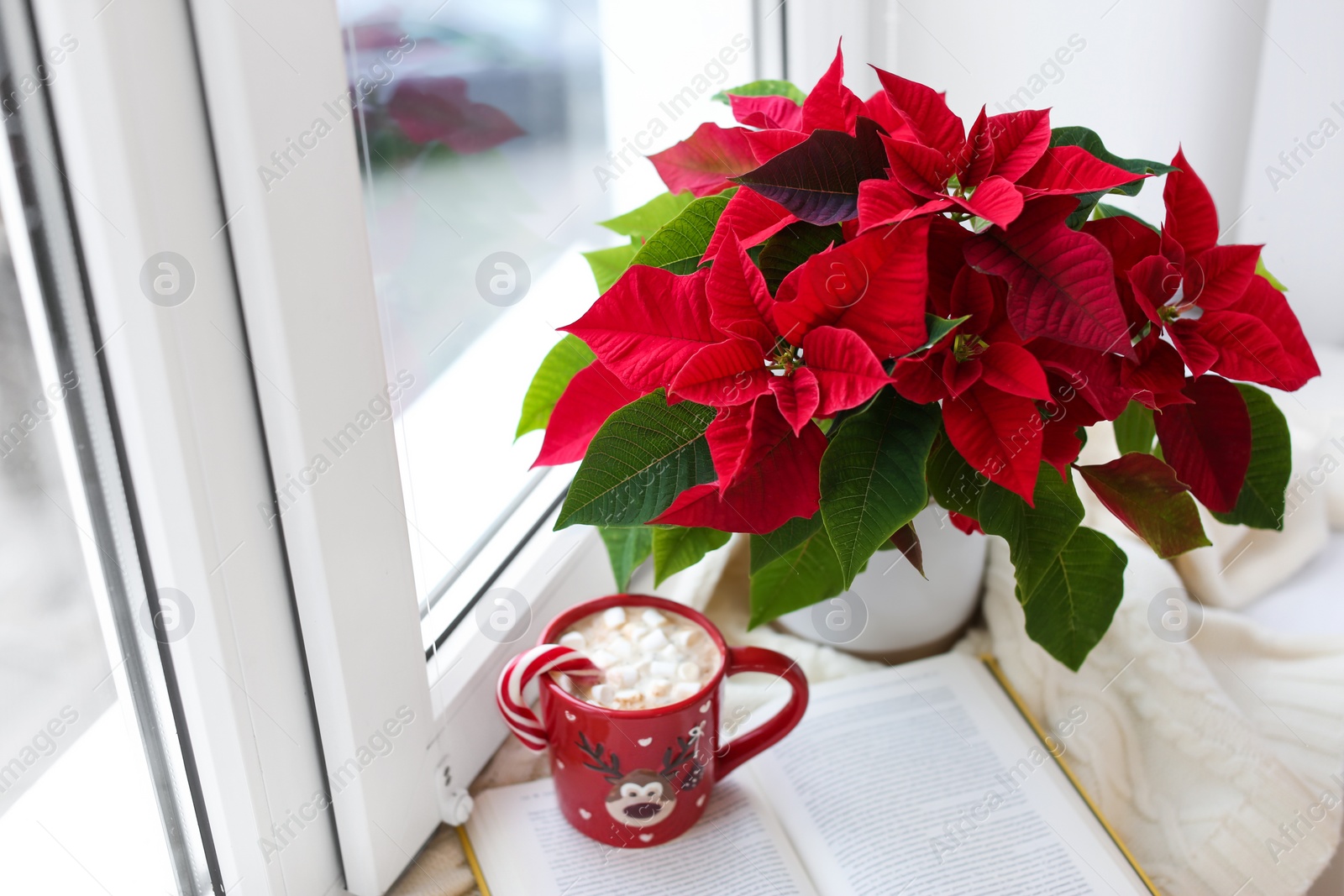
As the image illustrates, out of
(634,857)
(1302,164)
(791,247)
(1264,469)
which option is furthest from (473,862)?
(1302,164)

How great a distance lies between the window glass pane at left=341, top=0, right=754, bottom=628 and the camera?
0.69 metres

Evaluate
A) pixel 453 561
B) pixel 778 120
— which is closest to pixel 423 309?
pixel 453 561

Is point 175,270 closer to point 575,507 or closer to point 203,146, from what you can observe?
point 203,146

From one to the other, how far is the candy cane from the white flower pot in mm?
204

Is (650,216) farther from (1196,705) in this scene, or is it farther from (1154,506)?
(1196,705)

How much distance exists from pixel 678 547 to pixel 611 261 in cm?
20

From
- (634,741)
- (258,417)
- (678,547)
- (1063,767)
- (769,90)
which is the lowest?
(1063,767)

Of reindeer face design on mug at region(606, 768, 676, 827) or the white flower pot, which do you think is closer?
reindeer face design on mug at region(606, 768, 676, 827)

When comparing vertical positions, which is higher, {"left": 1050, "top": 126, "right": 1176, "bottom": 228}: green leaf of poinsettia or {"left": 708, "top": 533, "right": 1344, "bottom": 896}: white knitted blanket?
{"left": 1050, "top": 126, "right": 1176, "bottom": 228}: green leaf of poinsettia

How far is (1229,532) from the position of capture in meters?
0.84

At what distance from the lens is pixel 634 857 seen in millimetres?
647

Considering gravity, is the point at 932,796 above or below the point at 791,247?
below

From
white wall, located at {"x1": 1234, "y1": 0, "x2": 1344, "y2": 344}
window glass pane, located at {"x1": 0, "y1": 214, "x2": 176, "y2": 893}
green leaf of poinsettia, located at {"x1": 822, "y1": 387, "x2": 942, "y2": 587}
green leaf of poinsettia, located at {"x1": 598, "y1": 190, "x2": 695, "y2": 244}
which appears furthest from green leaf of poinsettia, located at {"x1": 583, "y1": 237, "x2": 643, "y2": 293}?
white wall, located at {"x1": 1234, "y1": 0, "x2": 1344, "y2": 344}

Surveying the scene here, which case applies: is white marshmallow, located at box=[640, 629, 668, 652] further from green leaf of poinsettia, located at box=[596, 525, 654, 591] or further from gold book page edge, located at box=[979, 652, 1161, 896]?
gold book page edge, located at box=[979, 652, 1161, 896]
